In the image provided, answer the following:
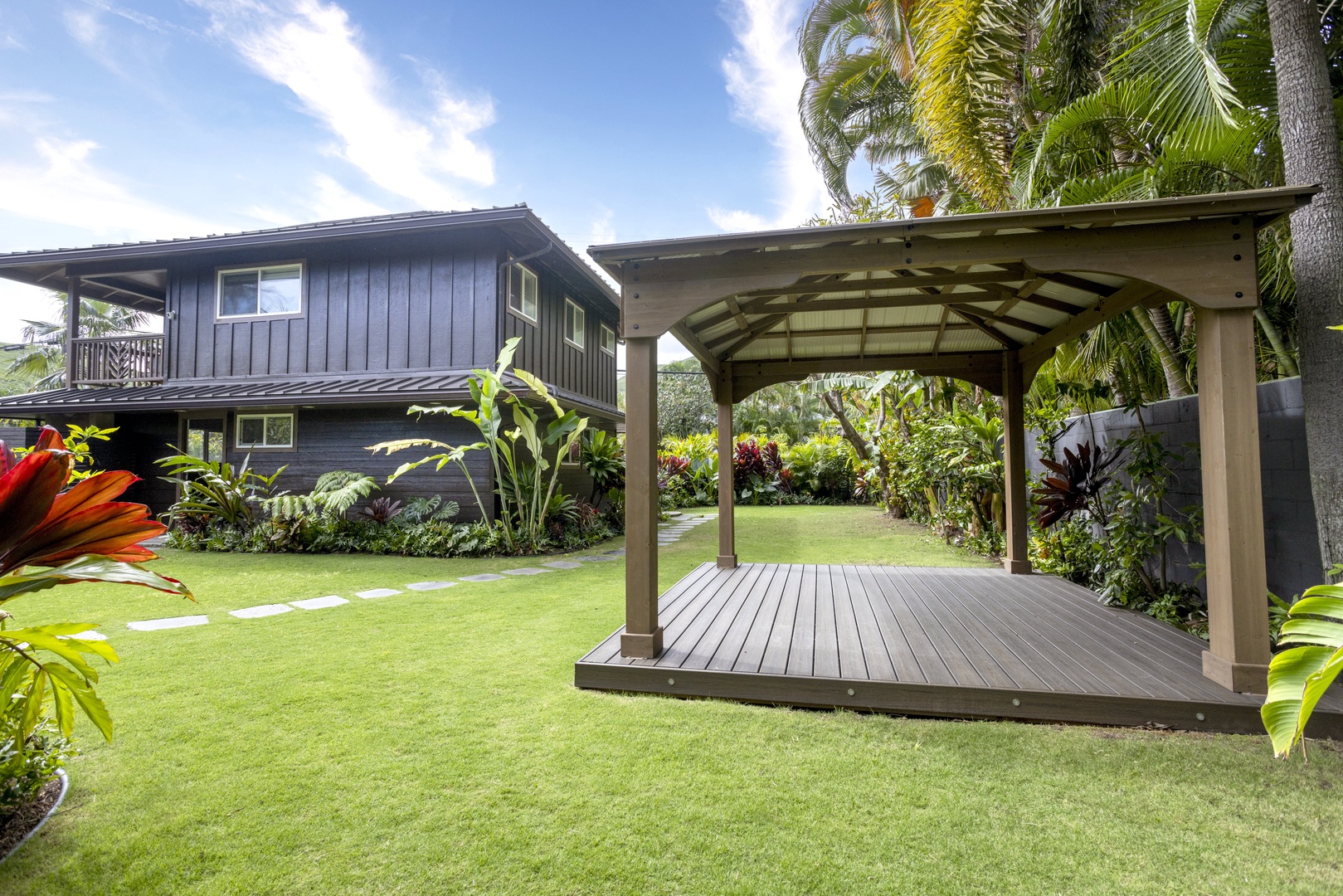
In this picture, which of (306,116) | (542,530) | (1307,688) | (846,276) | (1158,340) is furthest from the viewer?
(306,116)

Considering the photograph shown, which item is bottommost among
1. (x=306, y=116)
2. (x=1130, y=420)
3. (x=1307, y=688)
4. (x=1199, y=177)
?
(x=1307, y=688)

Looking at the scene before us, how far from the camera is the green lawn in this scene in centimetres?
188

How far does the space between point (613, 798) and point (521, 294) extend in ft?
29.5

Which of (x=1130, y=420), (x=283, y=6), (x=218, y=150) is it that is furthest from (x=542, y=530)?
(x=218, y=150)

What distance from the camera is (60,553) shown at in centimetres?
171

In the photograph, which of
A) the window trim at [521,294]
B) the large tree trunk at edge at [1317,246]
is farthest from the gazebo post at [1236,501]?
the window trim at [521,294]

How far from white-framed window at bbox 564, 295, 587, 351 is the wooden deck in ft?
26.0

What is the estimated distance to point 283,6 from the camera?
11.5 meters

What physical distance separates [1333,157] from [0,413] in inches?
618

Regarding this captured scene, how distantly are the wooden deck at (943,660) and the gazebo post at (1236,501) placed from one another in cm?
20

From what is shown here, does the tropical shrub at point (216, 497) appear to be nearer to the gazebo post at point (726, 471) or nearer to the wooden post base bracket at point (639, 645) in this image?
the gazebo post at point (726, 471)

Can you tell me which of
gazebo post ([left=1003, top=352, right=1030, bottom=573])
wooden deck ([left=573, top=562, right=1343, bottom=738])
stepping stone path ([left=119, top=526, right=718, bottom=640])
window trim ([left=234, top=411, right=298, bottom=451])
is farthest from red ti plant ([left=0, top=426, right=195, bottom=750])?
window trim ([left=234, top=411, right=298, bottom=451])

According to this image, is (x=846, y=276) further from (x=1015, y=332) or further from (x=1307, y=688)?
(x=1307, y=688)

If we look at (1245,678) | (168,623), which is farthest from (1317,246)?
(168,623)
